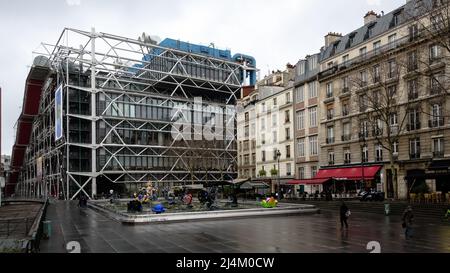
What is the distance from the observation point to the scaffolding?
73938 millimetres

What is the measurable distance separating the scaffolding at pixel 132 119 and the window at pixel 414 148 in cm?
3408

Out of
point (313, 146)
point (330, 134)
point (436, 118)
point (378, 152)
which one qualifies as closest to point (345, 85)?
point (330, 134)

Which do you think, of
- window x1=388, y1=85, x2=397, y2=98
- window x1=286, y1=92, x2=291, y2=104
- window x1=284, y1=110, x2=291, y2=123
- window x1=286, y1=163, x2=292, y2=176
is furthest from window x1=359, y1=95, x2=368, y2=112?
window x1=286, y1=163, x2=292, y2=176

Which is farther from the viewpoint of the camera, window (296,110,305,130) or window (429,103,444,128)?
window (296,110,305,130)

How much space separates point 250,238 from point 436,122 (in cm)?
2640

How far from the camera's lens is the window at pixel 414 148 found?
129ft

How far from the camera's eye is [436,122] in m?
37.3

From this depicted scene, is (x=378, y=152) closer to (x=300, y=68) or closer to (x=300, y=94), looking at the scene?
(x=300, y=94)

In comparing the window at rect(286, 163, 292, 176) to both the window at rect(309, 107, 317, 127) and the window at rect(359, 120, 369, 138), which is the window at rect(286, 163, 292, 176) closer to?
the window at rect(309, 107, 317, 127)

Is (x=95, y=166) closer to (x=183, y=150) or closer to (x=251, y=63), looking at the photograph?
(x=183, y=150)

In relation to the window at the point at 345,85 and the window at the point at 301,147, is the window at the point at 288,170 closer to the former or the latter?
the window at the point at 301,147

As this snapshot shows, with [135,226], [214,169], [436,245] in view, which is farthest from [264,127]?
[436,245]

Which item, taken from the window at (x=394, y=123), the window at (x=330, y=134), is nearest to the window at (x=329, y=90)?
the window at (x=330, y=134)

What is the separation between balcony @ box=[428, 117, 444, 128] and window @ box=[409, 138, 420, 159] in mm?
2107
